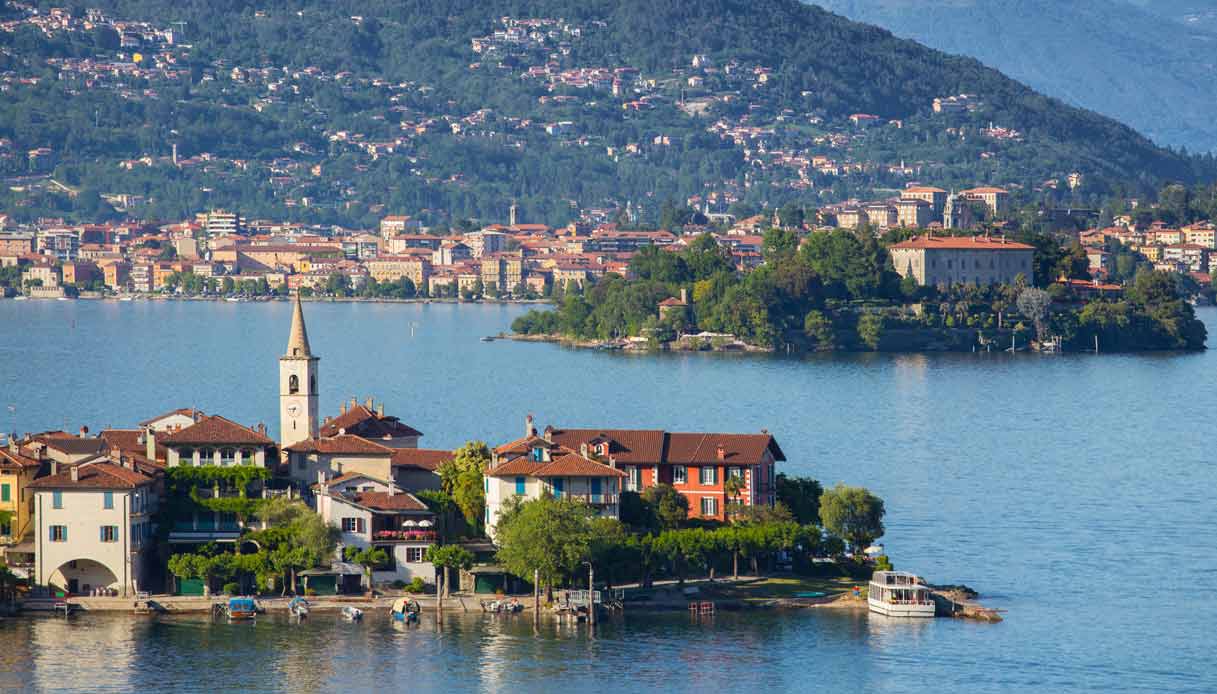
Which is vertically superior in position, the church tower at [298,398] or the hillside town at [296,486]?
the church tower at [298,398]

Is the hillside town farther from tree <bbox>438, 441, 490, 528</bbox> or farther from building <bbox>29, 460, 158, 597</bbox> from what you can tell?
tree <bbox>438, 441, 490, 528</bbox>

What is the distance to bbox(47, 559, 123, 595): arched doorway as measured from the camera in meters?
29.9

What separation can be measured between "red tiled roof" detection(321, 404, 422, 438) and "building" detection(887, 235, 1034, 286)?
2169 inches

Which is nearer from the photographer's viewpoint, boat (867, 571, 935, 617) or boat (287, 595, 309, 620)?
boat (287, 595, 309, 620)

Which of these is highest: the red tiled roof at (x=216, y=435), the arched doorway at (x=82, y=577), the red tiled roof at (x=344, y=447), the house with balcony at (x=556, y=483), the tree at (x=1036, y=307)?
the tree at (x=1036, y=307)

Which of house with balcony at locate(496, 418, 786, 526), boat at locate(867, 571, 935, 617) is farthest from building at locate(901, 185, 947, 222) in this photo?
boat at locate(867, 571, 935, 617)

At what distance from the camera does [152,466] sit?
104 ft

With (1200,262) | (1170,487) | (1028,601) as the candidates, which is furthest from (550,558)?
(1200,262)

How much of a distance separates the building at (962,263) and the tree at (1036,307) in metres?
5.22

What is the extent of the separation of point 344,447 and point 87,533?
393 centimetres

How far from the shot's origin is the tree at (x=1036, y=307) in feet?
276

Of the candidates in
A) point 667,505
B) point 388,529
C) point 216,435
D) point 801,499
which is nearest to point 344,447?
point 216,435

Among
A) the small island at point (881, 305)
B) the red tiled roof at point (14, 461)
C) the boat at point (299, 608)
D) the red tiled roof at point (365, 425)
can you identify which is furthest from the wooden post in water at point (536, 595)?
the small island at point (881, 305)

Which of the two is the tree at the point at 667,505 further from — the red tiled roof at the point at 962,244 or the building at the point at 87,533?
the red tiled roof at the point at 962,244
